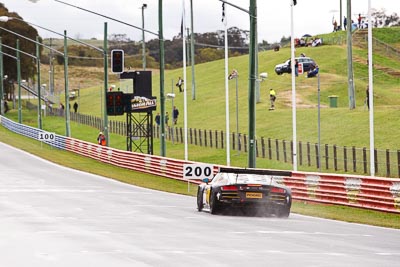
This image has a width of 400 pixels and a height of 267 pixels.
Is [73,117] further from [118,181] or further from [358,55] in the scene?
[118,181]

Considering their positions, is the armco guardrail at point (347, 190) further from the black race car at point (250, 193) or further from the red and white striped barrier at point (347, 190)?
the black race car at point (250, 193)

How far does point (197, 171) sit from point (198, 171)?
0.23 ft

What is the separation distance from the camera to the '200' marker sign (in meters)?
37.1

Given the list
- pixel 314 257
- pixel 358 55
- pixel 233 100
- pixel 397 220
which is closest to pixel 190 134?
pixel 233 100

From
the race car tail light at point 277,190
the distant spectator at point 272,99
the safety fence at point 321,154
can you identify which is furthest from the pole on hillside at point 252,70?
the distant spectator at point 272,99

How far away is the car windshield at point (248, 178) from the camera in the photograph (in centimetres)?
2636

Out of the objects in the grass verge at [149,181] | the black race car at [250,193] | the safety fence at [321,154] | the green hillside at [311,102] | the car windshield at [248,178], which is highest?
the green hillside at [311,102]

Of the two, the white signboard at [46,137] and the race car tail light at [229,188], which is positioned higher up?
the race car tail light at [229,188]

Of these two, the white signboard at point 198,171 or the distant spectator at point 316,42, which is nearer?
the white signboard at point 198,171

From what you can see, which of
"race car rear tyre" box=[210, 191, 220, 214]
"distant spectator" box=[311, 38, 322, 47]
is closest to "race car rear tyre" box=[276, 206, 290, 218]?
"race car rear tyre" box=[210, 191, 220, 214]

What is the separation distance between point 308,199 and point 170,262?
65.0 feet

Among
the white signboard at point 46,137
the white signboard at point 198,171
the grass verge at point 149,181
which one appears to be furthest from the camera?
the white signboard at point 46,137

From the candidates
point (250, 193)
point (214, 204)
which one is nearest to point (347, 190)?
point (214, 204)

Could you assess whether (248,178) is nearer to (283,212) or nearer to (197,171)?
(283,212)
